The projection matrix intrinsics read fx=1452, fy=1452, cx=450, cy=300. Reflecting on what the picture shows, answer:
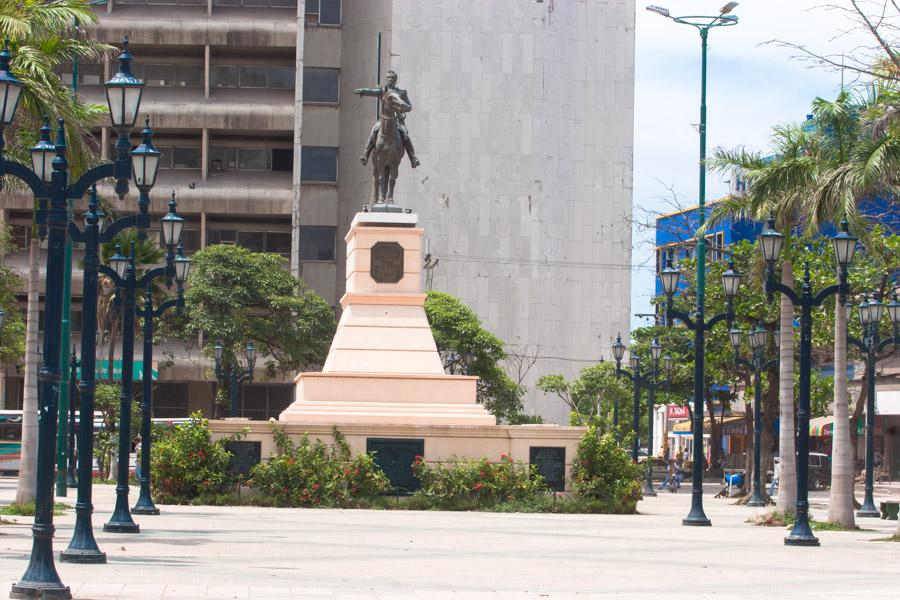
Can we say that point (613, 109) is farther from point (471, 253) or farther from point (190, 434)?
point (190, 434)

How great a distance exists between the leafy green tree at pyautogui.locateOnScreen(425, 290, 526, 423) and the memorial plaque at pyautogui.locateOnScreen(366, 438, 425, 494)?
95.9 feet

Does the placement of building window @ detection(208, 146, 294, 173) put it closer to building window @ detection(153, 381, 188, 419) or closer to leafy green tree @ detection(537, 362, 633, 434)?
building window @ detection(153, 381, 188, 419)

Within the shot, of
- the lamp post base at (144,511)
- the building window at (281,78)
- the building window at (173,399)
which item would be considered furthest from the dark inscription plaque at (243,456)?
the building window at (281,78)

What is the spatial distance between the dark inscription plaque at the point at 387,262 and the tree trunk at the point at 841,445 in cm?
1106

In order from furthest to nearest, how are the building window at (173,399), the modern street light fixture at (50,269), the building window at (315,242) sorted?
the building window at (173,399) < the building window at (315,242) < the modern street light fixture at (50,269)

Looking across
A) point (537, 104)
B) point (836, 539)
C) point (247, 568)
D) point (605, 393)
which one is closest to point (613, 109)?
point (537, 104)

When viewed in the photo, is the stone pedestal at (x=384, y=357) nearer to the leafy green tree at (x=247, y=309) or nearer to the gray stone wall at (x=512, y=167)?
the leafy green tree at (x=247, y=309)

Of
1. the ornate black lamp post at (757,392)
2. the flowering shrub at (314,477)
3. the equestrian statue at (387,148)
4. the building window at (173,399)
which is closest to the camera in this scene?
the flowering shrub at (314,477)

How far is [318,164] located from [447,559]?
54760 mm

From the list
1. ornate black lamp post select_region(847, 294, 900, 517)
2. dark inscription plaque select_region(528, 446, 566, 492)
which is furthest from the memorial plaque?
ornate black lamp post select_region(847, 294, 900, 517)

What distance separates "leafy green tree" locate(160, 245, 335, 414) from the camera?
58.4m

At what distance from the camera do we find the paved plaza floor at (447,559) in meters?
14.4

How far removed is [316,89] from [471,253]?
11.4 metres

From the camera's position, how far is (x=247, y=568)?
16141 millimetres
